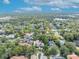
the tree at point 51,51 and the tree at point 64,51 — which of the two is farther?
the tree at point 64,51

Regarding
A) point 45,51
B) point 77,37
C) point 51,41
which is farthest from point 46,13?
point 45,51

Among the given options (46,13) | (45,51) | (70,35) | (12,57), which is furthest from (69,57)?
(46,13)

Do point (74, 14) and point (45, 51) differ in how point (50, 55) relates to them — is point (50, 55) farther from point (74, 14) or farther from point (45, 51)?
point (74, 14)

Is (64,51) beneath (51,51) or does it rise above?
beneath

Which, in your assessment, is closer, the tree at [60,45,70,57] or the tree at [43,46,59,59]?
the tree at [43,46,59,59]

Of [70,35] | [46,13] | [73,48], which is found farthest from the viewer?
[46,13]

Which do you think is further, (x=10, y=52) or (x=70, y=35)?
(x=70, y=35)

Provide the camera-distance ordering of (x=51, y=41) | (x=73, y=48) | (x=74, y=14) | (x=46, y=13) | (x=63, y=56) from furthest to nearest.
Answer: (x=74, y=14)
(x=46, y=13)
(x=51, y=41)
(x=73, y=48)
(x=63, y=56)

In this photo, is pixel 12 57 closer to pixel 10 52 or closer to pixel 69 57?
pixel 10 52

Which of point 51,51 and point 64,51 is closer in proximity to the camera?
point 51,51
